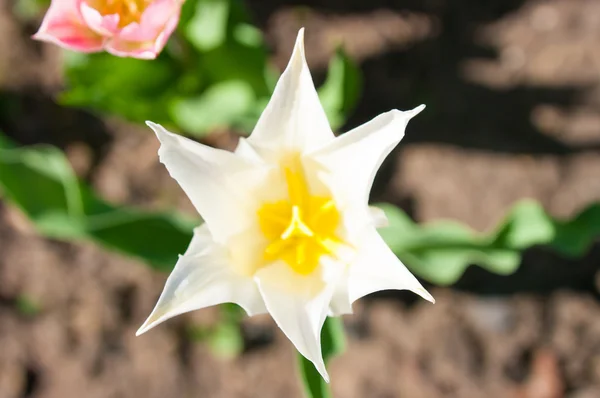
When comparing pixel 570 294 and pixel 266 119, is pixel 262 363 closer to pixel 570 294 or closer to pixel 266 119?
pixel 570 294

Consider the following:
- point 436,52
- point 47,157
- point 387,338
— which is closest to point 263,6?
point 436,52

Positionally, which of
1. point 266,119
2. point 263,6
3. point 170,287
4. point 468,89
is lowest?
point 468,89

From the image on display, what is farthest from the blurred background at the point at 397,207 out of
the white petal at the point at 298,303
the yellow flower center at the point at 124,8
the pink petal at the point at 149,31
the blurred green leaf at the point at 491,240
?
the white petal at the point at 298,303

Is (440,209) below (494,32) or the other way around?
below

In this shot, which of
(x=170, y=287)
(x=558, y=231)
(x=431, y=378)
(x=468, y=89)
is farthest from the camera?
(x=468, y=89)

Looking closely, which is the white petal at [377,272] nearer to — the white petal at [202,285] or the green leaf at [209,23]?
the white petal at [202,285]

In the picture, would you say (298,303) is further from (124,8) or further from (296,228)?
(124,8)

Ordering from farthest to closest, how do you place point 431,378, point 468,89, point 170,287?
point 468,89, point 431,378, point 170,287
